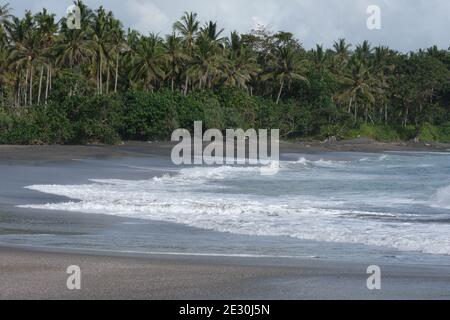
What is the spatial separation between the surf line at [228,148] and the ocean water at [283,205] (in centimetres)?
584

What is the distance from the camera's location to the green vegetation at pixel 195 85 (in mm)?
49312

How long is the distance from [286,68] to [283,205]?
48.9 m

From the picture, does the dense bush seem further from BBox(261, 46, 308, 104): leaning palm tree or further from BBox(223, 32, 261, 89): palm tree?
BBox(261, 46, 308, 104): leaning palm tree

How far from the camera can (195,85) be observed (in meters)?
63.5

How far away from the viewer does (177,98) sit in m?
52.6

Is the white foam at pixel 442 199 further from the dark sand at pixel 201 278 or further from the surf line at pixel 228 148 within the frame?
the surf line at pixel 228 148

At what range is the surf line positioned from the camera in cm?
3738

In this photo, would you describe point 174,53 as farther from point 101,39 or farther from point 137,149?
point 137,149

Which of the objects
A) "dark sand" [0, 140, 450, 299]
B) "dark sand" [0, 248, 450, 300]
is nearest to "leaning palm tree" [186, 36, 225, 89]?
"dark sand" [0, 140, 450, 299]

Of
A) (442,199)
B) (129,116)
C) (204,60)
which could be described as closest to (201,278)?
(442,199)

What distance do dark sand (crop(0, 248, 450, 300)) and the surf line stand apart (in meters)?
22.1
